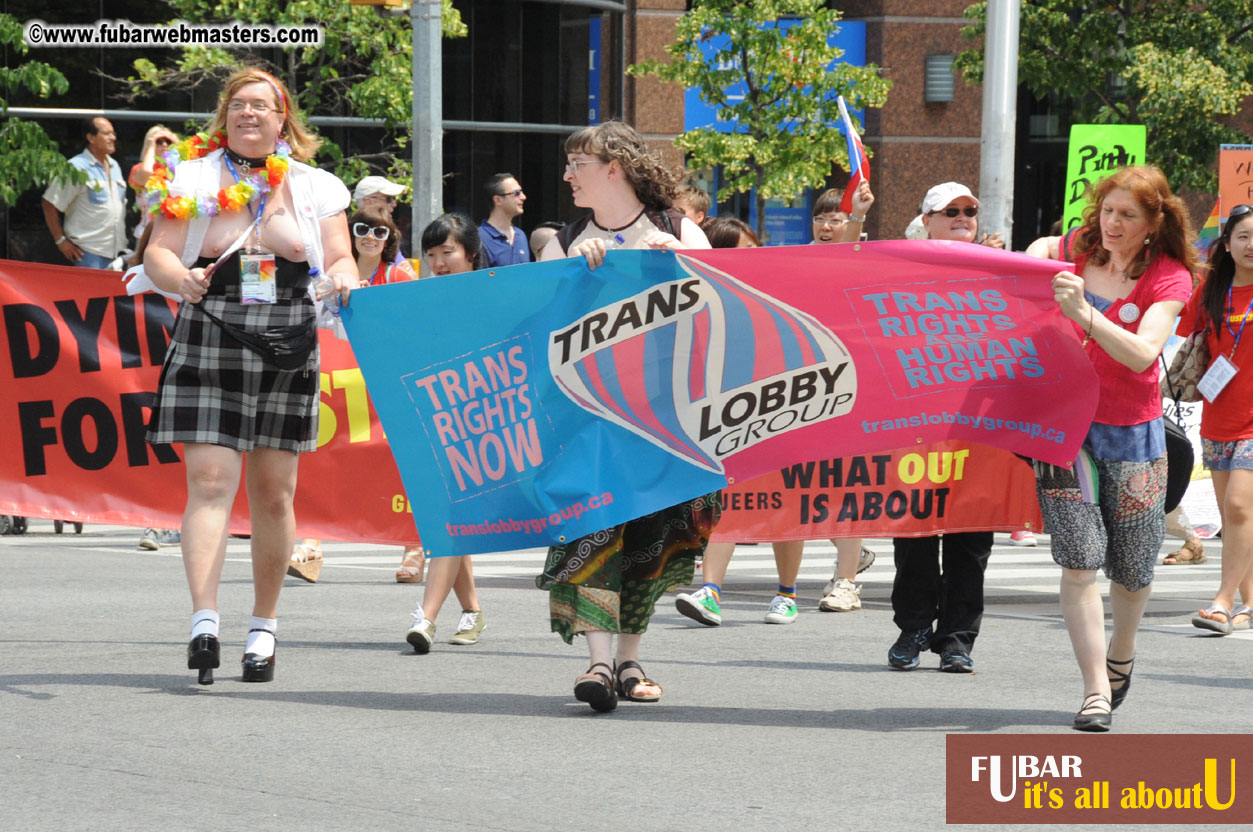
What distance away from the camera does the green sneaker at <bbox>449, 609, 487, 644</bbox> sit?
7766mm

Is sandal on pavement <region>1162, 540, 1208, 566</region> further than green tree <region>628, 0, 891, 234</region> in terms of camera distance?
No

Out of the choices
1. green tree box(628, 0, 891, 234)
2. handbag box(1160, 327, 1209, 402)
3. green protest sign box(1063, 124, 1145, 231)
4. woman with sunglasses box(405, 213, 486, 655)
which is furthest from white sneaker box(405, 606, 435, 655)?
green tree box(628, 0, 891, 234)

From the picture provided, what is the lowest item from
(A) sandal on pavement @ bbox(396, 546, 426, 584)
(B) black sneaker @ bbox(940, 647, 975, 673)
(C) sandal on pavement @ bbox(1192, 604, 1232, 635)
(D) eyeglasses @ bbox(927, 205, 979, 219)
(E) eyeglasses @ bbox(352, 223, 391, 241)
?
(A) sandal on pavement @ bbox(396, 546, 426, 584)

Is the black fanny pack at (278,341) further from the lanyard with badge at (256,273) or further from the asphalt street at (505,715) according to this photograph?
the asphalt street at (505,715)

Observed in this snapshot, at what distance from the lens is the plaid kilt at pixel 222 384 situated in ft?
21.1

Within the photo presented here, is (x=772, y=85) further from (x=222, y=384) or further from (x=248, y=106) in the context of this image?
(x=222, y=384)

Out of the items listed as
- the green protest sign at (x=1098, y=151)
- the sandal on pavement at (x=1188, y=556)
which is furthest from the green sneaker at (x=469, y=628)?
the green protest sign at (x=1098, y=151)

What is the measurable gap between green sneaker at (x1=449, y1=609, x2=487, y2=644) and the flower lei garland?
6.96ft

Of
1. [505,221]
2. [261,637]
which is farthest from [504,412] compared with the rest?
[505,221]

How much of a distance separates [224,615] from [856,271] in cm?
371

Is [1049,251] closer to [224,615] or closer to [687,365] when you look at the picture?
[687,365]

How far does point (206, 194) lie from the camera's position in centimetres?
651

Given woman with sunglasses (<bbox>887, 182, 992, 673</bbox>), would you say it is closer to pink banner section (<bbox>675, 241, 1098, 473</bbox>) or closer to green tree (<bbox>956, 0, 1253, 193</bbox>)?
pink banner section (<bbox>675, 241, 1098, 473</bbox>)

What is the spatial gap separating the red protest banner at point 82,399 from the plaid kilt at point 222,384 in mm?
1799
